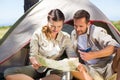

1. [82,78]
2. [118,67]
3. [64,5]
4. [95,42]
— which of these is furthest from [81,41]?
[64,5]

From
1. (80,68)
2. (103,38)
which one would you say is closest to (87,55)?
(80,68)

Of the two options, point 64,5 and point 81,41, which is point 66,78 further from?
point 64,5

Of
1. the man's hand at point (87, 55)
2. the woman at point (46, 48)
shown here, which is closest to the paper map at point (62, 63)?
the man's hand at point (87, 55)

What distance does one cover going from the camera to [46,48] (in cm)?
377

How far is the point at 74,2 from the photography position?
476cm

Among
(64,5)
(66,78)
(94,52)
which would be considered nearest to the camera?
(66,78)

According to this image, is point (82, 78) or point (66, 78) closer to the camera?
point (66, 78)

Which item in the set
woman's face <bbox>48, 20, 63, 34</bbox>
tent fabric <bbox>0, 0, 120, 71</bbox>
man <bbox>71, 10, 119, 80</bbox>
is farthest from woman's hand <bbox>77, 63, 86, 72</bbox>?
tent fabric <bbox>0, 0, 120, 71</bbox>

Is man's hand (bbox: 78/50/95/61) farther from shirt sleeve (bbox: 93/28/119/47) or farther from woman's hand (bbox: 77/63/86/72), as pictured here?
shirt sleeve (bbox: 93/28/119/47)

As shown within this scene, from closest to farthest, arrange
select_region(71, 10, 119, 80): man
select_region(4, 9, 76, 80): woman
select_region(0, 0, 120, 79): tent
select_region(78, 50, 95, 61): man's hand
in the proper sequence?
select_region(78, 50, 95, 61): man's hand < select_region(71, 10, 119, 80): man < select_region(4, 9, 76, 80): woman < select_region(0, 0, 120, 79): tent

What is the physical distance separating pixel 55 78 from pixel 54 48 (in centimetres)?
37

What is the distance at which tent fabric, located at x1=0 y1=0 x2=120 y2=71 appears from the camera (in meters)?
4.37

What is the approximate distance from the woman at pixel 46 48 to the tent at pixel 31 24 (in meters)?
0.57

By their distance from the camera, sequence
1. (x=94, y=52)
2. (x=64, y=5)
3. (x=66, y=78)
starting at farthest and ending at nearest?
(x=64, y=5) → (x=94, y=52) → (x=66, y=78)
